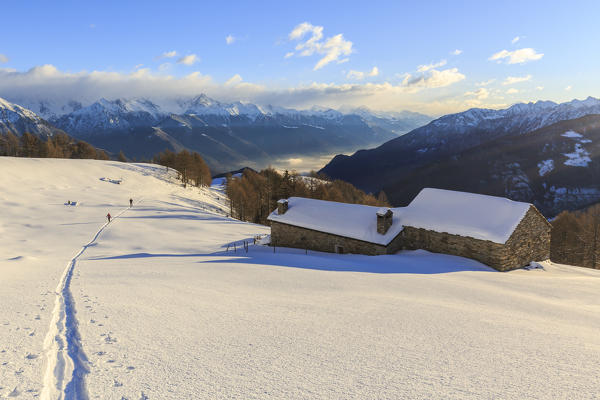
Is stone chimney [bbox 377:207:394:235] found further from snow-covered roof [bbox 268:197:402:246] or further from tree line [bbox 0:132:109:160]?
tree line [bbox 0:132:109:160]

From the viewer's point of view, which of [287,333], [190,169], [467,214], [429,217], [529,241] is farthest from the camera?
[190,169]

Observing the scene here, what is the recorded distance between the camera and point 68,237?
97.2 feet

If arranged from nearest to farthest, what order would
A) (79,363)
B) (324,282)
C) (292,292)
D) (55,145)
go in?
(79,363)
(292,292)
(324,282)
(55,145)

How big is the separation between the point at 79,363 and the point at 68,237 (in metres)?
29.7

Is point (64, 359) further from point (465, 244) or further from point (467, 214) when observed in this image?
point (467, 214)

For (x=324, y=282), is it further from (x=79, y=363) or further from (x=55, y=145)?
(x=55, y=145)

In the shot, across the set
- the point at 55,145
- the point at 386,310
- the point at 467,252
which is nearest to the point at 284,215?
the point at 467,252

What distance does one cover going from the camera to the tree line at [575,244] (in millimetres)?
50375

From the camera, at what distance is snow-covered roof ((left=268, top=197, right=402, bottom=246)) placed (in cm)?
2738

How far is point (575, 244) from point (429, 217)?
48631 millimetres

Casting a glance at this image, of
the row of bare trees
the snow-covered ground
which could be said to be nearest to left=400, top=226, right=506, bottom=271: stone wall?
the snow-covered ground

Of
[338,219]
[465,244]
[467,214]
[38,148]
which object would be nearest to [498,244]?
[465,244]

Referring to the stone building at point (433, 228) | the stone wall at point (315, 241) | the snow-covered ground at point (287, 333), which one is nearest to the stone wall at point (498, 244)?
the stone building at point (433, 228)

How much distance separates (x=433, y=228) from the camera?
25.8 meters
